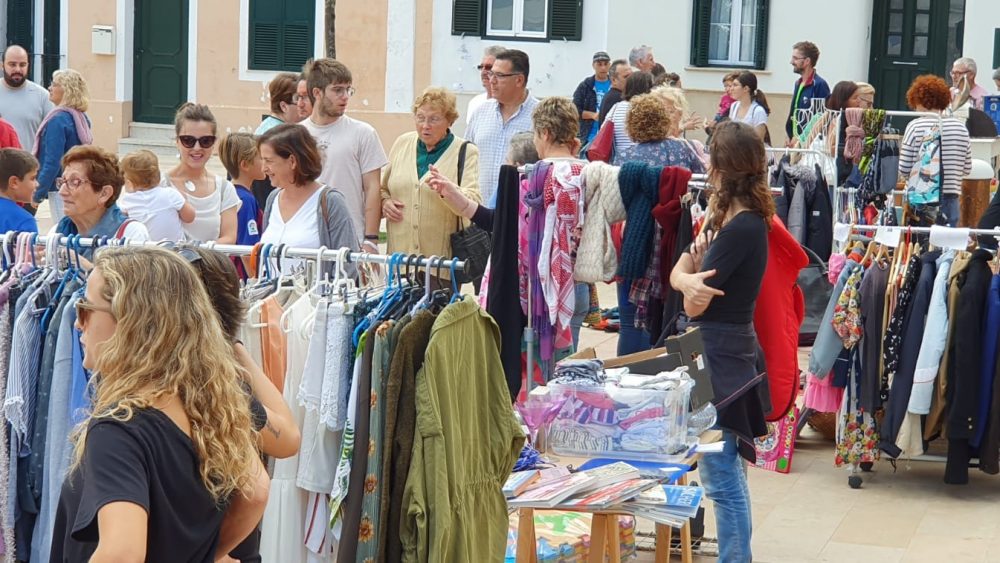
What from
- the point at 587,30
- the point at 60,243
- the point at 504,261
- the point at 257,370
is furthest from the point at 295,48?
the point at 257,370

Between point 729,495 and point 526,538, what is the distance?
0.99 m

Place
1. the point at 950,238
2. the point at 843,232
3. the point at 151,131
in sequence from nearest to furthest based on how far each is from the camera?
the point at 950,238
the point at 843,232
the point at 151,131

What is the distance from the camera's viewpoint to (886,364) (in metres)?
7.01

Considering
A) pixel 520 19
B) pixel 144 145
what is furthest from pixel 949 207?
pixel 144 145

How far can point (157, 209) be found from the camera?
274 inches

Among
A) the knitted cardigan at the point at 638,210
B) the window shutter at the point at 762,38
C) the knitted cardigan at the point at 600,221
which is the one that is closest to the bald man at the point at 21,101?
the knitted cardigan at the point at 600,221

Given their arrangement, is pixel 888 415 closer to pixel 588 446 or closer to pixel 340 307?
pixel 588 446

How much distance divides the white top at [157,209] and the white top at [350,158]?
0.79 meters

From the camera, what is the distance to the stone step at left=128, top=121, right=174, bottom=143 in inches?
815

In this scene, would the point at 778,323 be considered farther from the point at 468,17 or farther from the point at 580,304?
the point at 468,17

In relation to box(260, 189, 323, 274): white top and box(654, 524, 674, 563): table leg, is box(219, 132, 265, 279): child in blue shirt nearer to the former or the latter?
box(260, 189, 323, 274): white top

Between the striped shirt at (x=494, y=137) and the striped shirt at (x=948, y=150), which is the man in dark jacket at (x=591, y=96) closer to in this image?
the striped shirt at (x=948, y=150)

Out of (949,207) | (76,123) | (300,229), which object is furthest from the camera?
(76,123)

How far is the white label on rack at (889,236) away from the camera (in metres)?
7.00
